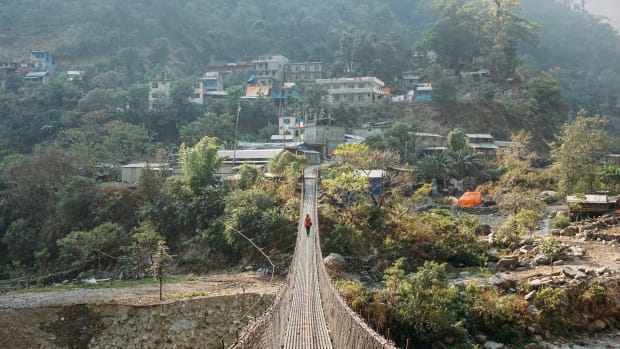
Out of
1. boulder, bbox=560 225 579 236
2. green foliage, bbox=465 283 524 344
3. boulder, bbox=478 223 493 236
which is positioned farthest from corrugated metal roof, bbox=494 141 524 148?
green foliage, bbox=465 283 524 344

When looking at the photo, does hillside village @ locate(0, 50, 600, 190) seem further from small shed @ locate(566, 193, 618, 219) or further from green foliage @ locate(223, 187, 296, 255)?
small shed @ locate(566, 193, 618, 219)

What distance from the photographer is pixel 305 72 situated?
34.7m

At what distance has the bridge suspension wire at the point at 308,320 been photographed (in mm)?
5748

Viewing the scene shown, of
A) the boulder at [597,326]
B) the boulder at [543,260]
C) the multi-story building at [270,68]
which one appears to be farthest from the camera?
the multi-story building at [270,68]

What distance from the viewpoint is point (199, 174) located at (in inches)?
646

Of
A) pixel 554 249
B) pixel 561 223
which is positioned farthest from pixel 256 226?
pixel 561 223

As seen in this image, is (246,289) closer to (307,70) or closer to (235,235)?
(235,235)

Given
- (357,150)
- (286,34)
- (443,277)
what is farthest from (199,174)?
(286,34)

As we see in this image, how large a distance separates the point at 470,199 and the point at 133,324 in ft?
42.2

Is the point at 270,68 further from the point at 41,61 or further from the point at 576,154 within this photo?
the point at 576,154

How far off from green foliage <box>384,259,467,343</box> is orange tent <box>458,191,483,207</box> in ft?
30.1

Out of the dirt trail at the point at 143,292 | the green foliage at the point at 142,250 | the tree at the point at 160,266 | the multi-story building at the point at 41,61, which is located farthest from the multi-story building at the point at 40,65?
the tree at the point at 160,266

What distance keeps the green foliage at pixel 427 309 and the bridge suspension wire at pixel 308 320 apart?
6.04 feet

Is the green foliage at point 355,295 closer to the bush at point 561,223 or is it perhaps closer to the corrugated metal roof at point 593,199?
the bush at point 561,223
